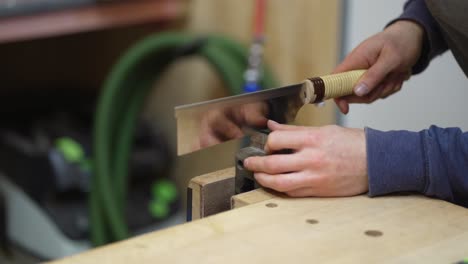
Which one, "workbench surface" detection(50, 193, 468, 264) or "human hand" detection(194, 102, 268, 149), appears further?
"human hand" detection(194, 102, 268, 149)

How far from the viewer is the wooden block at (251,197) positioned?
72 centimetres

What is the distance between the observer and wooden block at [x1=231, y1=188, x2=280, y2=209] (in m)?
0.72

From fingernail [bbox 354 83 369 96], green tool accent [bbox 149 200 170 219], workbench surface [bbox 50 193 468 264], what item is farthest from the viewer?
green tool accent [bbox 149 200 170 219]

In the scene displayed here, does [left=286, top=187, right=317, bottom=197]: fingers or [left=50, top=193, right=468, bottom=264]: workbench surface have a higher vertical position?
[left=286, top=187, right=317, bottom=197]: fingers

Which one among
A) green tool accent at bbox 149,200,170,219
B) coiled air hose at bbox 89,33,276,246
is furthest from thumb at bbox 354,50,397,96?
green tool accent at bbox 149,200,170,219

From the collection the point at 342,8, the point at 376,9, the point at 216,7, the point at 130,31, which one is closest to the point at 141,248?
the point at 376,9

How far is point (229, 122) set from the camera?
75 cm

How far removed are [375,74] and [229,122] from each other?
0.75ft

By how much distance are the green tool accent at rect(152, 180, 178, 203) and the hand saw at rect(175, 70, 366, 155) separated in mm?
1170

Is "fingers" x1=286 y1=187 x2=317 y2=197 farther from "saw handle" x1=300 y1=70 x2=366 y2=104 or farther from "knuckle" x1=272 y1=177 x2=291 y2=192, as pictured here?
"saw handle" x1=300 y1=70 x2=366 y2=104

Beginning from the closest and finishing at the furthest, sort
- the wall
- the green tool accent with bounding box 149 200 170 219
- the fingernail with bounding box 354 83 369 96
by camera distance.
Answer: the fingernail with bounding box 354 83 369 96 → the wall → the green tool accent with bounding box 149 200 170 219

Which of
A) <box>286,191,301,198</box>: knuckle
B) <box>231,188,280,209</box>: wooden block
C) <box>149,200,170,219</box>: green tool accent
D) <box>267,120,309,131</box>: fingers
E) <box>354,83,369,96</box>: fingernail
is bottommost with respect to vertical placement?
<box>149,200,170,219</box>: green tool accent

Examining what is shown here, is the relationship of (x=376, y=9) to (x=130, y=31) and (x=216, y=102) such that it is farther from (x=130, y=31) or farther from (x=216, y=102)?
(x=130, y=31)

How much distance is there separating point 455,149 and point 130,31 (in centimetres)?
150
